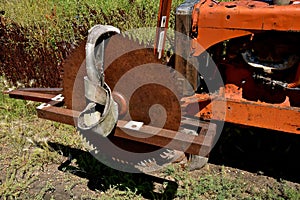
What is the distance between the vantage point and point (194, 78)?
2428 mm

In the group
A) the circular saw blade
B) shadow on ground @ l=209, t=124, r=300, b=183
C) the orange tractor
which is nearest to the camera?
the orange tractor

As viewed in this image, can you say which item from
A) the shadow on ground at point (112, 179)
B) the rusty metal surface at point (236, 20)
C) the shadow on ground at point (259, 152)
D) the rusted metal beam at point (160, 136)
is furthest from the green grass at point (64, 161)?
the rusty metal surface at point (236, 20)

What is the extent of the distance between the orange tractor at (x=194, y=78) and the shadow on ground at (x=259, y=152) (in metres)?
0.76

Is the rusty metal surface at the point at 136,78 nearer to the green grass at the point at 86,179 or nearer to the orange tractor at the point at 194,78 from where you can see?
the orange tractor at the point at 194,78

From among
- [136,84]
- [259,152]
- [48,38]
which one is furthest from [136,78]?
[48,38]

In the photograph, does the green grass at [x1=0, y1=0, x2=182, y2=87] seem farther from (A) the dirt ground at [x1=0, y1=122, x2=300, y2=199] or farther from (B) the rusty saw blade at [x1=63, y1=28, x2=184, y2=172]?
(B) the rusty saw blade at [x1=63, y1=28, x2=184, y2=172]

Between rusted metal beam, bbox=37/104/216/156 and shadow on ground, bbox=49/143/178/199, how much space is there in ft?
2.19

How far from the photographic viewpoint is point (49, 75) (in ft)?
14.5

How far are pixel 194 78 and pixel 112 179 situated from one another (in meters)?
1.23

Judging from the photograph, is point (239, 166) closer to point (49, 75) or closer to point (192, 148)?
point (192, 148)

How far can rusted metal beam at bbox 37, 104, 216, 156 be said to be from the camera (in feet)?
7.02

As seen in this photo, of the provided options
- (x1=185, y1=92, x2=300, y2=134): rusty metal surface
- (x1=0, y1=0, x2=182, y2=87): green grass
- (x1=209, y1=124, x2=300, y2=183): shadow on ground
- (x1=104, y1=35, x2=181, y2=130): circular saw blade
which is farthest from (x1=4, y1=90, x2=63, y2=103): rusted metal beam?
(x1=209, y1=124, x2=300, y2=183): shadow on ground

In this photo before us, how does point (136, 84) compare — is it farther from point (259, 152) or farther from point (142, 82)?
point (259, 152)

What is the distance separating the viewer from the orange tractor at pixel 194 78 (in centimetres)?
222
